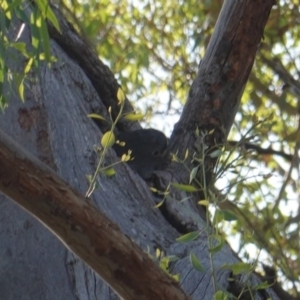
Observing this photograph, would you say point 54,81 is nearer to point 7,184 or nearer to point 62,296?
point 62,296

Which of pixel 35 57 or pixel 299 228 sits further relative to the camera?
pixel 299 228

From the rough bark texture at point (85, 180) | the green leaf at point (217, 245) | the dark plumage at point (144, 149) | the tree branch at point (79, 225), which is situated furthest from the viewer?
the dark plumage at point (144, 149)

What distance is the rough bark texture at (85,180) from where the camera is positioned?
2.51m

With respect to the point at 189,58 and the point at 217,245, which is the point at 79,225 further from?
the point at 189,58

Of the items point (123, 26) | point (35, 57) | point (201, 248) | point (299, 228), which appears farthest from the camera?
point (123, 26)

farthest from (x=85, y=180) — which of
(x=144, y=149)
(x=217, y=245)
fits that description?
(x=217, y=245)

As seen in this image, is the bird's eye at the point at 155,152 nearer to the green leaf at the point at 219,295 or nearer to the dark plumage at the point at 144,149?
the dark plumage at the point at 144,149

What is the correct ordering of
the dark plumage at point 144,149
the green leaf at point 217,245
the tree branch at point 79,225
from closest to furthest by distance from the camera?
the tree branch at point 79,225
the green leaf at point 217,245
the dark plumage at point 144,149

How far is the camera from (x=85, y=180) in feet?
8.87

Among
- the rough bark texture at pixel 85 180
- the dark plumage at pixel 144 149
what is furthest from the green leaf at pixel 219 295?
the dark plumage at pixel 144 149

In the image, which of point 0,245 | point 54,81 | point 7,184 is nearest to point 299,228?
point 54,81

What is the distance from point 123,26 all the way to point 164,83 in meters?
0.45

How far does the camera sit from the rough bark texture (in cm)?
251

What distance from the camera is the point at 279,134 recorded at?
5.93 metres
